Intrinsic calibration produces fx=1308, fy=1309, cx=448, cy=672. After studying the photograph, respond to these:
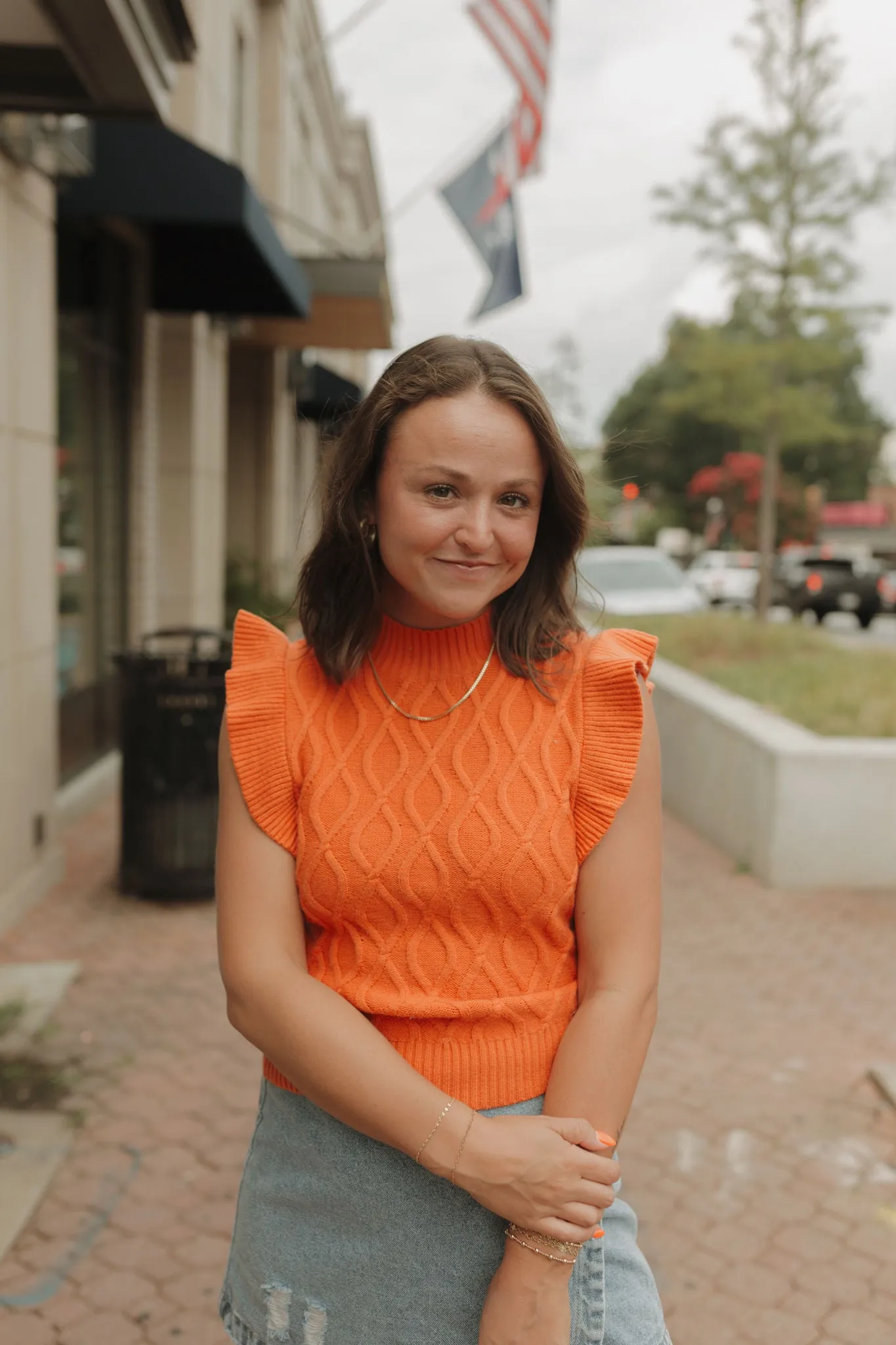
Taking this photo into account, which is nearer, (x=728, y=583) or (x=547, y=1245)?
(x=547, y=1245)

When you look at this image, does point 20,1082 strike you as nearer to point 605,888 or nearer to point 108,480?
point 605,888

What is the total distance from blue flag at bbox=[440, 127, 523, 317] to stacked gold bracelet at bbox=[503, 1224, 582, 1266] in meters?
13.9

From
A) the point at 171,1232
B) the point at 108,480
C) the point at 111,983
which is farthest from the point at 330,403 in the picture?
the point at 108,480

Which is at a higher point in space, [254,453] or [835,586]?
[254,453]

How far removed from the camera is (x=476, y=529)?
1662 millimetres

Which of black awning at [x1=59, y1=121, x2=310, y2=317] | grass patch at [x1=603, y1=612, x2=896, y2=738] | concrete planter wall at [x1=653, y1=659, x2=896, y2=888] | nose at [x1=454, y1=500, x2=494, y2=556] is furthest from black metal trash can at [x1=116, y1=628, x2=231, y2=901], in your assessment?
nose at [x1=454, y1=500, x2=494, y2=556]

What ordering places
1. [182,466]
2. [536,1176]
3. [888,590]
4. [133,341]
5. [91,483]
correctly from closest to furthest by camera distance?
[536,1176] < [91,483] < [133,341] < [182,466] < [888,590]

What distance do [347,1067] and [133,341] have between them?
943 cm

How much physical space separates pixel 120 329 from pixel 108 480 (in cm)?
117

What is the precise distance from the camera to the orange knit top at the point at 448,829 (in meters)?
1.66

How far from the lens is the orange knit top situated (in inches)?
65.4

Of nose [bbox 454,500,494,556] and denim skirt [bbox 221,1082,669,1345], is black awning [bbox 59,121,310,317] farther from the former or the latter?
denim skirt [bbox 221,1082,669,1345]

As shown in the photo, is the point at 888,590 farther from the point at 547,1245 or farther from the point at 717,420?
the point at 547,1245

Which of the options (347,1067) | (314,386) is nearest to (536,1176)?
(347,1067)
